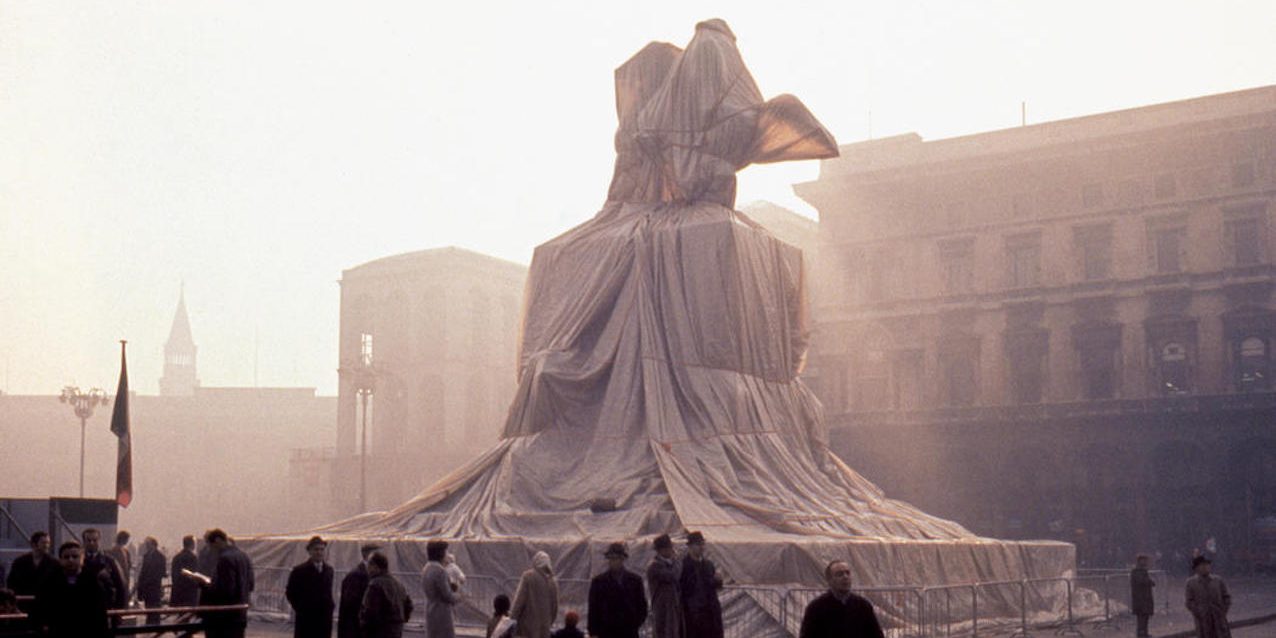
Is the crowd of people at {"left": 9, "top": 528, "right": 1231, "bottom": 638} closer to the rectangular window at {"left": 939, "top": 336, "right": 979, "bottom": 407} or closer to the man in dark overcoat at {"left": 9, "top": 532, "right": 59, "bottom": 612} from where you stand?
the man in dark overcoat at {"left": 9, "top": 532, "right": 59, "bottom": 612}

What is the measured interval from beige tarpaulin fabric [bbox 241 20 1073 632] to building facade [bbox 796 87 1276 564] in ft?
69.2

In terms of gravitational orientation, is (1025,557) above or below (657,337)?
below

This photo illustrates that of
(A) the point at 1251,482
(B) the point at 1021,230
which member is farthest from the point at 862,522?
(B) the point at 1021,230

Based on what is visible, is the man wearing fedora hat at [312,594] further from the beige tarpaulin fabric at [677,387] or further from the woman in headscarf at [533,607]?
the beige tarpaulin fabric at [677,387]

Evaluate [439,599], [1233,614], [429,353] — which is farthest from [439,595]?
[429,353]

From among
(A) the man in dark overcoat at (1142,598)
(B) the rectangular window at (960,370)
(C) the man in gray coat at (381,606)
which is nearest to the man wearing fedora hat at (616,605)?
Result: (C) the man in gray coat at (381,606)

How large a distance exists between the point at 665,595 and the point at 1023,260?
41.6 meters

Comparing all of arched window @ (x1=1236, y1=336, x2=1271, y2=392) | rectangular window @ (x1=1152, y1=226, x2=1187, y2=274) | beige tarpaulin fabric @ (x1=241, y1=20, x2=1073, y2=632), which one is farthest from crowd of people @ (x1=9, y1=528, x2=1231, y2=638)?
rectangular window @ (x1=1152, y1=226, x2=1187, y2=274)

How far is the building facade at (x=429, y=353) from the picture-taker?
69250 mm

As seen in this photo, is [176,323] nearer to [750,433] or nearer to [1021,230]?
[1021,230]

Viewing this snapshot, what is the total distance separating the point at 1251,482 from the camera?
1783 inches

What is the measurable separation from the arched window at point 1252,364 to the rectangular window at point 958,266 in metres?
9.59

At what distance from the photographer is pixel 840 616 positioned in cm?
968

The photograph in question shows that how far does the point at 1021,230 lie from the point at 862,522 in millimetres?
31809
